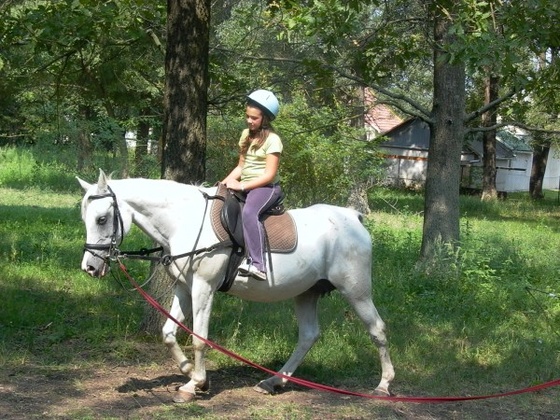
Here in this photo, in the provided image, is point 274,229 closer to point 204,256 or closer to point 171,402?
point 204,256

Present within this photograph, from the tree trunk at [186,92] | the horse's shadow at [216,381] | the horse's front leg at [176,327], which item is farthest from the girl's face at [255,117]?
the horse's shadow at [216,381]

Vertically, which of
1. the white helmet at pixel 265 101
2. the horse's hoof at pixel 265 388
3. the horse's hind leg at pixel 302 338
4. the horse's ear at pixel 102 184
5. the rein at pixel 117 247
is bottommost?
the horse's hoof at pixel 265 388

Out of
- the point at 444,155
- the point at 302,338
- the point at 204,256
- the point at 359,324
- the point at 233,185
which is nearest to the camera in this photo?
the point at 204,256

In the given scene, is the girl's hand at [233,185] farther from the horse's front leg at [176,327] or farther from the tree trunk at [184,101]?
the tree trunk at [184,101]

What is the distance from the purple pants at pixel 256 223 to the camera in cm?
635

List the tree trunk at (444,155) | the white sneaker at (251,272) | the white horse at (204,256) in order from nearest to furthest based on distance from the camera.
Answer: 1. the white horse at (204,256)
2. the white sneaker at (251,272)
3. the tree trunk at (444,155)

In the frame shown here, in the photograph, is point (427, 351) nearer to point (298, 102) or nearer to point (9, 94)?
point (9, 94)

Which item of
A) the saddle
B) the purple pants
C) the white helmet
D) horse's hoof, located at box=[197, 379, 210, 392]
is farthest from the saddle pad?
horse's hoof, located at box=[197, 379, 210, 392]

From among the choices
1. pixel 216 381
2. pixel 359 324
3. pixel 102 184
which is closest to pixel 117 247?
pixel 102 184

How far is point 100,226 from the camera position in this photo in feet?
19.5

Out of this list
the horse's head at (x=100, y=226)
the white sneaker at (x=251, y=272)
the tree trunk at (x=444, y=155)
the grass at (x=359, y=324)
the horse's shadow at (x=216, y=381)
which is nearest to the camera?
the horse's head at (x=100, y=226)

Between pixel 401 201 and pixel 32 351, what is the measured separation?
88.9 feet

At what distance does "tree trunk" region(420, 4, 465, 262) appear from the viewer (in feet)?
39.1

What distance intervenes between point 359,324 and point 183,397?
3138 mm
